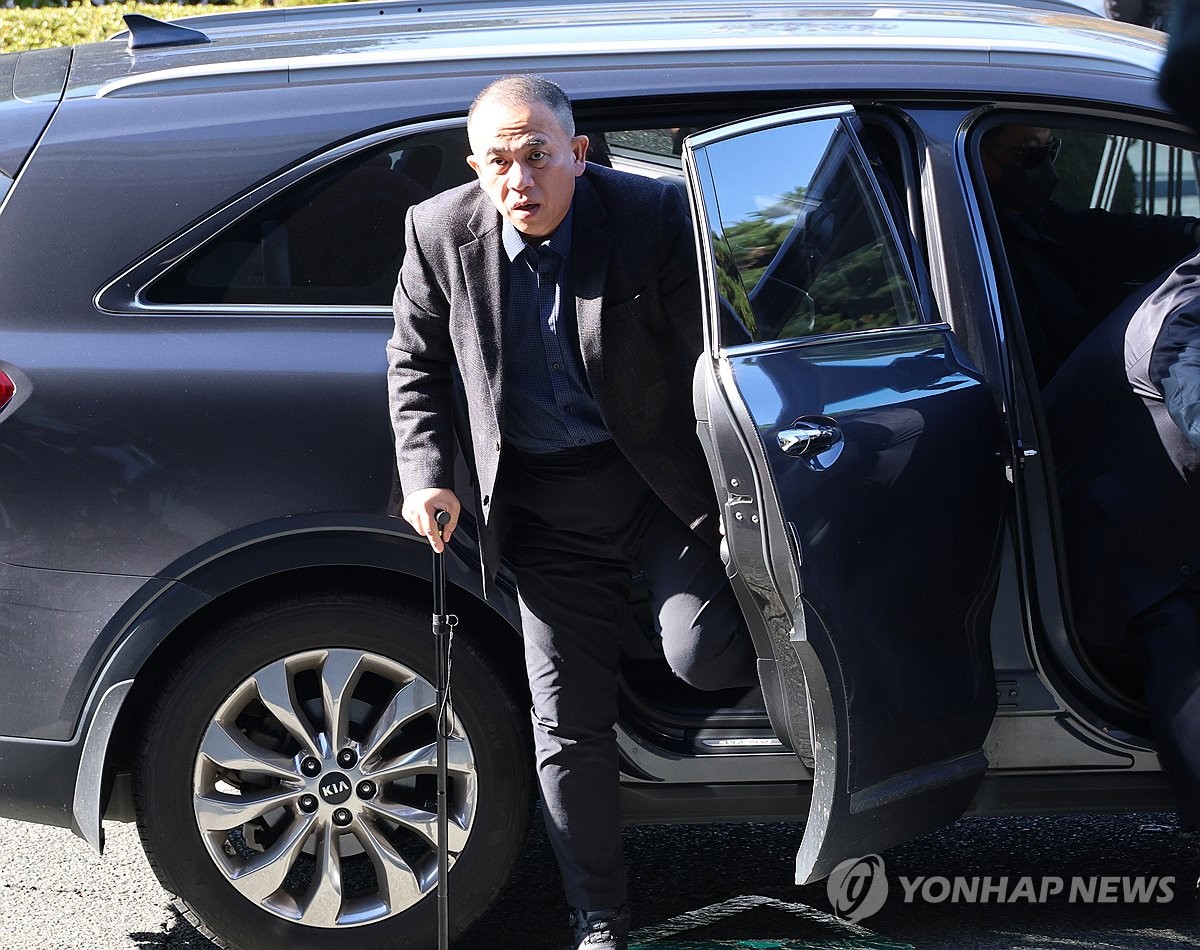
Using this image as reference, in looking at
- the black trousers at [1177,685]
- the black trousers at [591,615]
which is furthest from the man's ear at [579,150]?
the black trousers at [1177,685]

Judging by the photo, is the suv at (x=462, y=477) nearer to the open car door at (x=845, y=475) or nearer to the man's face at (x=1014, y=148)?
the open car door at (x=845, y=475)

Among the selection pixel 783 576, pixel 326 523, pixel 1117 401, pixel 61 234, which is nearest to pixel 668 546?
pixel 783 576

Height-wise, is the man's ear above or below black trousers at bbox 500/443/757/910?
above

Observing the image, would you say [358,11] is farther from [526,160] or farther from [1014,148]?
[1014,148]

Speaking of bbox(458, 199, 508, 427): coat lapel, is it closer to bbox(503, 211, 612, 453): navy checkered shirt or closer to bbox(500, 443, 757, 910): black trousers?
bbox(503, 211, 612, 453): navy checkered shirt

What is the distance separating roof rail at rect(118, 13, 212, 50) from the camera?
10.6 feet

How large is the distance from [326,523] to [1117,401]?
60.5 inches

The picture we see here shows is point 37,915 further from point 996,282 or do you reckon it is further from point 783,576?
point 996,282

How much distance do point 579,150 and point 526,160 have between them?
0.12 m

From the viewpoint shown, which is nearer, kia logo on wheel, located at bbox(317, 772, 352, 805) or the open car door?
the open car door

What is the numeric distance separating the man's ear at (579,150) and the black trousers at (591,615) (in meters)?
0.50

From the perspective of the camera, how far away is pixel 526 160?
256 cm

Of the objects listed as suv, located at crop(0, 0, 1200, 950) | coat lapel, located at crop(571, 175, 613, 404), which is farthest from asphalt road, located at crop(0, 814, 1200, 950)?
coat lapel, located at crop(571, 175, 613, 404)

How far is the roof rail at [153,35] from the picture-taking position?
323 cm
